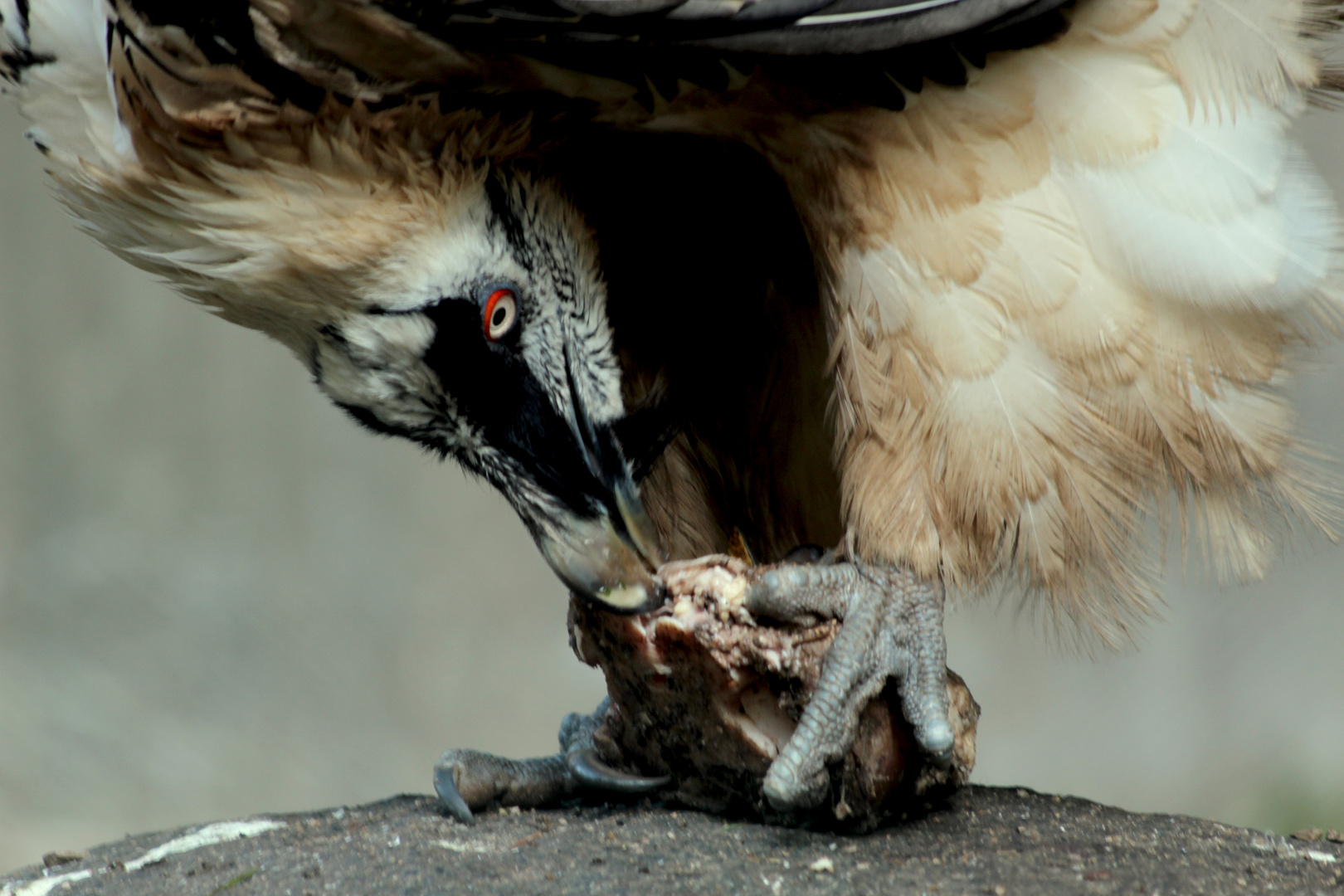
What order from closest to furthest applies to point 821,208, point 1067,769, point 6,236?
1. point 821,208
2. point 6,236
3. point 1067,769

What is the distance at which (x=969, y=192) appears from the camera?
5.12ft

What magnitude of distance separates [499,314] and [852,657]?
65cm

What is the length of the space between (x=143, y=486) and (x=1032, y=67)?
133 inches

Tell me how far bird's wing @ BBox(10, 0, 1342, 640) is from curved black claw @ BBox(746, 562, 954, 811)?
57 mm

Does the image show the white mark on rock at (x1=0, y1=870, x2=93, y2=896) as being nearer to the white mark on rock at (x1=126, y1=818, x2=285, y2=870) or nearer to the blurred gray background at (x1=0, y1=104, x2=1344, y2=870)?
the white mark on rock at (x1=126, y1=818, x2=285, y2=870)

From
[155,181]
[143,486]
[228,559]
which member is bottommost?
[228,559]

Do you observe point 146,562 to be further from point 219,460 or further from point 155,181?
point 155,181

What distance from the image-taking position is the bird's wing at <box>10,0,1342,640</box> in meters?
1.41

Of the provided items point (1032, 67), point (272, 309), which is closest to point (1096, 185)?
point (1032, 67)

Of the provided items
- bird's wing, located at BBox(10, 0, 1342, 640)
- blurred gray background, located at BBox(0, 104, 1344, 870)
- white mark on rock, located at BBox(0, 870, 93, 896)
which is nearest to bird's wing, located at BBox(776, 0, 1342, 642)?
bird's wing, located at BBox(10, 0, 1342, 640)

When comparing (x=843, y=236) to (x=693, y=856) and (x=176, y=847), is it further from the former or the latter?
(x=176, y=847)

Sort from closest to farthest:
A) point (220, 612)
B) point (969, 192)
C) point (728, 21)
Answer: point (728, 21) < point (969, 192) < point (220, 612)

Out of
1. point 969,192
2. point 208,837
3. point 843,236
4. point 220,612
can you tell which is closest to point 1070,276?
point 969,192

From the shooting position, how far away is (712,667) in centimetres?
159
